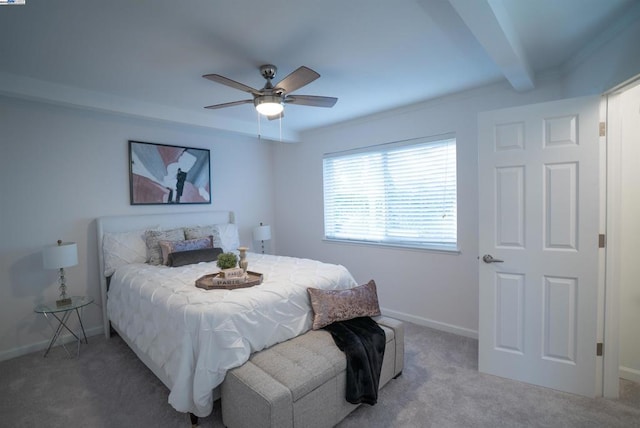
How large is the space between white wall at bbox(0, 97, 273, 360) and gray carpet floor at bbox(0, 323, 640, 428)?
1.90ft

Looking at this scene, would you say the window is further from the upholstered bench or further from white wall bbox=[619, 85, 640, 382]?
the upholstered bench

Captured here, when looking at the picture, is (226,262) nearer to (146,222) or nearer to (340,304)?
(340,304)

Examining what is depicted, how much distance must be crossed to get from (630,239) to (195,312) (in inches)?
128

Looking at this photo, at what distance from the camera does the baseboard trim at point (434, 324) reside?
3.24 meters

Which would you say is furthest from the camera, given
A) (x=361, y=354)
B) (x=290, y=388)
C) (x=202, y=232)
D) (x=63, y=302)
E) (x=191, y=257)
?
(x=202, y=232)

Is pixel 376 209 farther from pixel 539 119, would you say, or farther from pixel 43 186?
pixel 43 186

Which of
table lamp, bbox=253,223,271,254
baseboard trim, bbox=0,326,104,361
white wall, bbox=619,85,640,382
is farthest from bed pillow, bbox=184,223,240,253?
white wall, bbox=619,85,640,382

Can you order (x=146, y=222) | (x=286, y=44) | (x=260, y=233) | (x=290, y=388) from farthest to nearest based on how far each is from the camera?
(x=260, y=233) < (x=146, y=222) < (x=286, y=44) < (x=290, y=388)

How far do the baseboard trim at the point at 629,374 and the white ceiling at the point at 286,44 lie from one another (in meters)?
2.41

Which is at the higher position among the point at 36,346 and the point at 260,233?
the point at 260,233

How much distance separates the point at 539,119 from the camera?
2.27 metres

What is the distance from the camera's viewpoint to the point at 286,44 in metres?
2.18

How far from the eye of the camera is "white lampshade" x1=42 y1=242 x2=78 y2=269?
281cm

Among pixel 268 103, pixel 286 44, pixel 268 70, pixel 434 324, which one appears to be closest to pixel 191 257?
pixel 268 103
